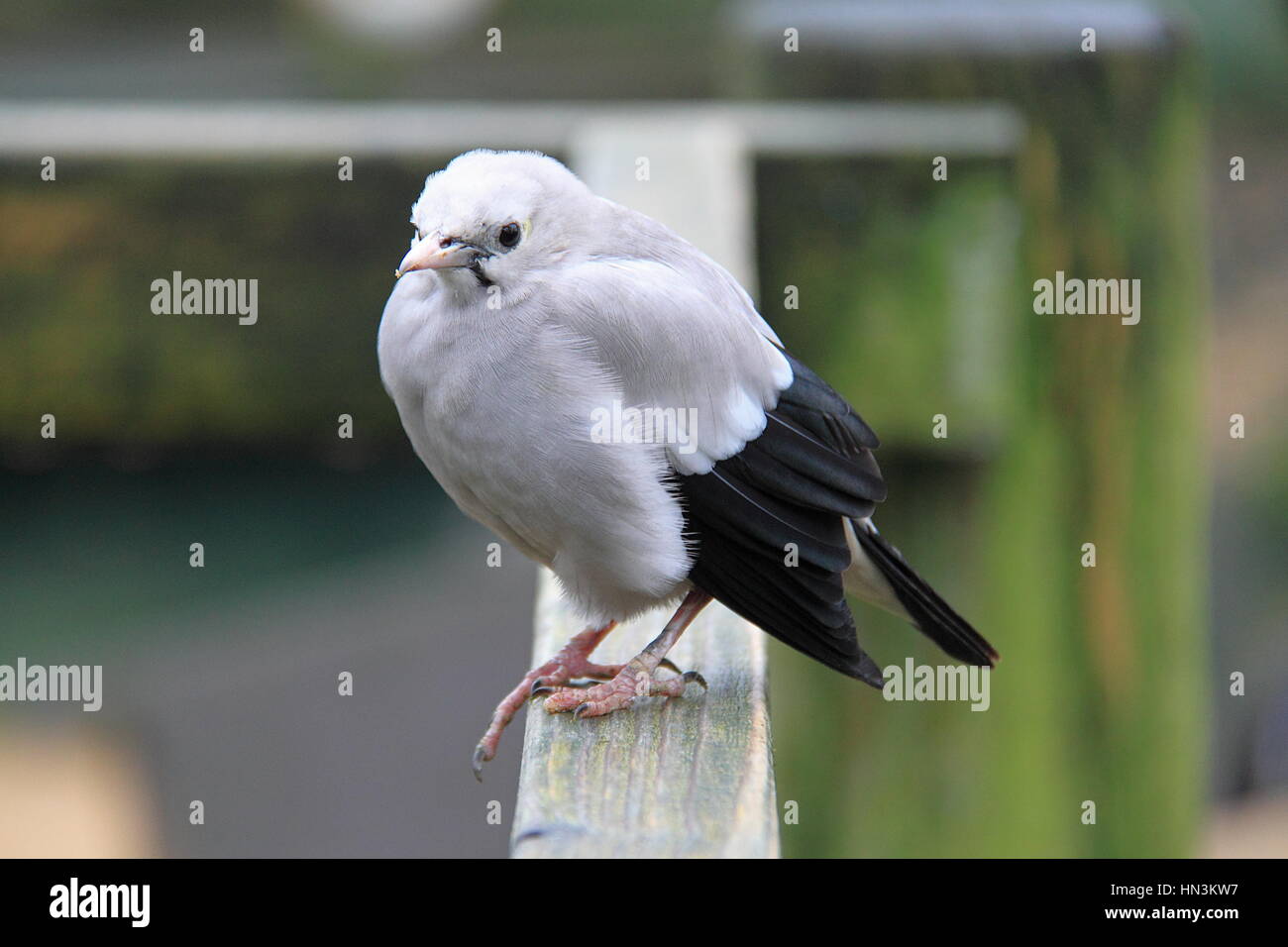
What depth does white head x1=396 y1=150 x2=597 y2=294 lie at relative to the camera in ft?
8.46

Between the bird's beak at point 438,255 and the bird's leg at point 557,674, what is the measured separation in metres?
0.68

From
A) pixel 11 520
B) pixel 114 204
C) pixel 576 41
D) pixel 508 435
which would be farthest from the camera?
pixel 576 41

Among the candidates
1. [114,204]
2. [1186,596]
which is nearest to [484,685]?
[114,204]

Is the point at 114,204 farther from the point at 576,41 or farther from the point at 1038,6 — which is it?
the point at 576,41

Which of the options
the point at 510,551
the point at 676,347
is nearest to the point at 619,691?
the point at 676,347

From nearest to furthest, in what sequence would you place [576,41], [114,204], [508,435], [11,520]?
[508,435] → [114,204] → [11,520] → [576,41]

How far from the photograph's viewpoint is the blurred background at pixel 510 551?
3.32 m

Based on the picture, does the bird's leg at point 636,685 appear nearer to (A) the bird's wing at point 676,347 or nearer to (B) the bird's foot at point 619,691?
(B) the bird's foot at point 619,691

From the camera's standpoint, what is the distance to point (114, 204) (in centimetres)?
373

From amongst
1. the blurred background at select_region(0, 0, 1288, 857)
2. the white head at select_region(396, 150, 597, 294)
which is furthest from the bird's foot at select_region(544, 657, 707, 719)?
the blurred background at select_region(0, 0, 1288, 857)

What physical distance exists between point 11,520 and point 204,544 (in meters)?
0.48

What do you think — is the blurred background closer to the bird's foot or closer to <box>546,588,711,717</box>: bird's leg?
<box>546,588,711,717</box>: bird's leg

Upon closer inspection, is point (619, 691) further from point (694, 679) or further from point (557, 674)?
point (557, 674)

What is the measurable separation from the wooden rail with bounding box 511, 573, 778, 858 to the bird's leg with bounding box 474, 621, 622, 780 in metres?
0.14
